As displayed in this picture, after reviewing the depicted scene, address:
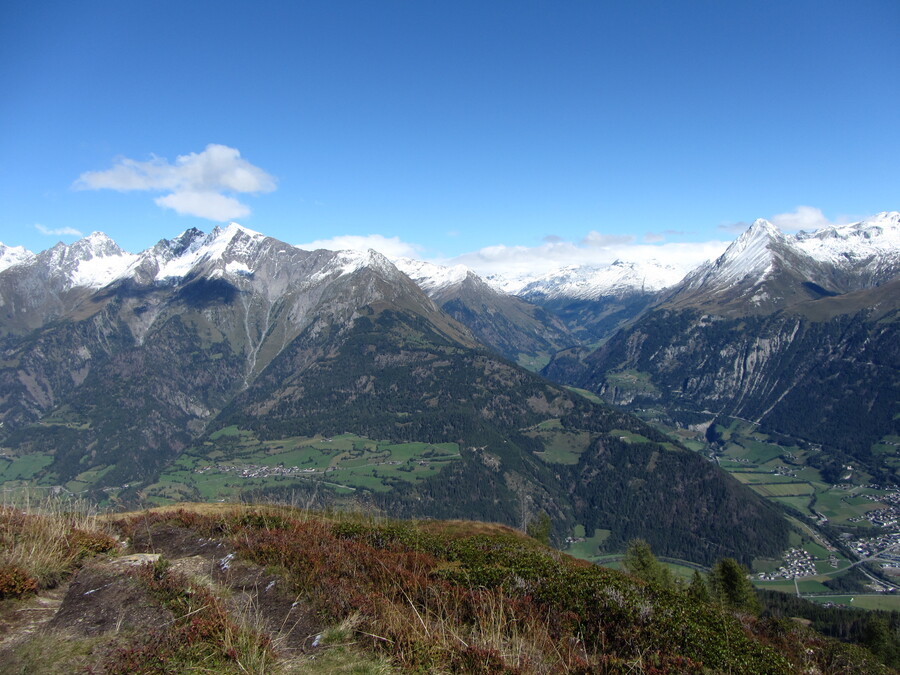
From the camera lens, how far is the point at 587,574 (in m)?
A: 16.8

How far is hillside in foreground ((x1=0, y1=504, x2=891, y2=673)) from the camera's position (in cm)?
946

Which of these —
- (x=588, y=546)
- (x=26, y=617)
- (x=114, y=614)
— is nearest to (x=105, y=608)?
(x=114, y=614)

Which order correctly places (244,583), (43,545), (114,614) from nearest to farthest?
(114,614), (43,545), (244,583)

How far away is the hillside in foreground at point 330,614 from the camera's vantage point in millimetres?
9461

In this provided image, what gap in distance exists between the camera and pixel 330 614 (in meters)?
12.0

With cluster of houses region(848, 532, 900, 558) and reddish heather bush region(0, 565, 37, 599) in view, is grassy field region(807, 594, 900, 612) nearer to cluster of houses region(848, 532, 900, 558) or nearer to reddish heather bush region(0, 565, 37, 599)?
cluster of houses region(848, 532, 900, 558)

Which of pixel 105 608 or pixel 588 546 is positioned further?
pixel 588 546

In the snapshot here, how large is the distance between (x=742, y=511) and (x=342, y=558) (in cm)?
23054

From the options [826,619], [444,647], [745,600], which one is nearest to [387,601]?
[444,647]

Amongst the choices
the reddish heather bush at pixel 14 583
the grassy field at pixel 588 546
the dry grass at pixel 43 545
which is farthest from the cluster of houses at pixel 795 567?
the reddish heather bush at pixel 14 583

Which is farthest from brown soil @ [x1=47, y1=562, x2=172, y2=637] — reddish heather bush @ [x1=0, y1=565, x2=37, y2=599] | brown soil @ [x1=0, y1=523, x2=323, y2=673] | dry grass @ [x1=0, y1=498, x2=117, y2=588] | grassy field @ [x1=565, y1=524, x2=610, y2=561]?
grassy field @ [x1=565, y1=524, x2=610, y2=561]

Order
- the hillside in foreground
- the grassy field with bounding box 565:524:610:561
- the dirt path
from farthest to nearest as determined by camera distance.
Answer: the grassy field with bounding box 565:524:610:561, the dirt path, the hillside in foreground

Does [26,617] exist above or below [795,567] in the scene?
above

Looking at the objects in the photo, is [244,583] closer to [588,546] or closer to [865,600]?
[865,600]
